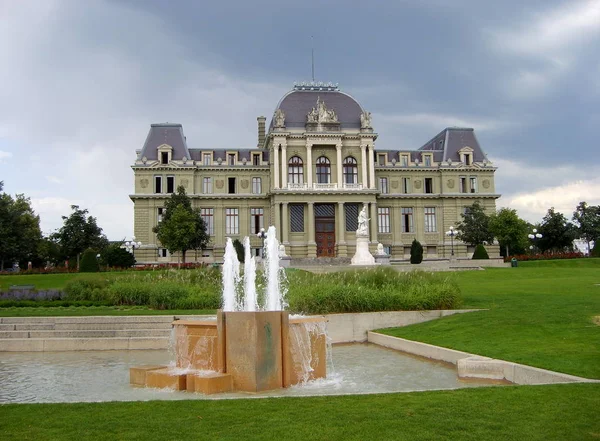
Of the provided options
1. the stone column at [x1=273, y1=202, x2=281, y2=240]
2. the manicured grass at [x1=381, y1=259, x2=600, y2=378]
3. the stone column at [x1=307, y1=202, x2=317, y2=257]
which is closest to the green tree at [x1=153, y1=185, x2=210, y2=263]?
the stone column at [x1=273, y1=202, x2=281, y2=240]

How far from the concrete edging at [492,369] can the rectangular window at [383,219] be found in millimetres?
53784

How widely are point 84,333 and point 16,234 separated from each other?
163 ft

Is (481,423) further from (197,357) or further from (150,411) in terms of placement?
(197,357)

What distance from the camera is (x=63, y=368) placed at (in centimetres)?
1454

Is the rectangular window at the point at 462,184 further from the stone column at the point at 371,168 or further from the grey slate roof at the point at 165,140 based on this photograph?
the grey slate roof at the point at 165,140

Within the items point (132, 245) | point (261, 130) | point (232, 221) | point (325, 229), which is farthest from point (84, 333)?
point (261, 130)

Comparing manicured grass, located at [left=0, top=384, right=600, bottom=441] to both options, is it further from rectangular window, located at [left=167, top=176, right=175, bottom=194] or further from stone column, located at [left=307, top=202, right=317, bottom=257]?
rectangular window, located at [left=167, top=176, right=175, bottom=194]

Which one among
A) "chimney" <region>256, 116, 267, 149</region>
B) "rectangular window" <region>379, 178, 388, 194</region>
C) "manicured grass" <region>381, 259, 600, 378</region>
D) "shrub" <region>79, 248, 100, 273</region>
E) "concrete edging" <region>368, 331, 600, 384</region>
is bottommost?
"concrete edging" <region>368, 331, 600, 384</region>

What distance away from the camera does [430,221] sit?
231 feet

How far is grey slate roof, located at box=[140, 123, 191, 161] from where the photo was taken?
67562 millimetres

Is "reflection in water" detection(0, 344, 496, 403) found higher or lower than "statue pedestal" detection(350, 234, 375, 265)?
lower

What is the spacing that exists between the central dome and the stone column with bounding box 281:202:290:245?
903 centimetres

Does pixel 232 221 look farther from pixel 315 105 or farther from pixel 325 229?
pixel 315 105

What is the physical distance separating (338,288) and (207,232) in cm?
4725
